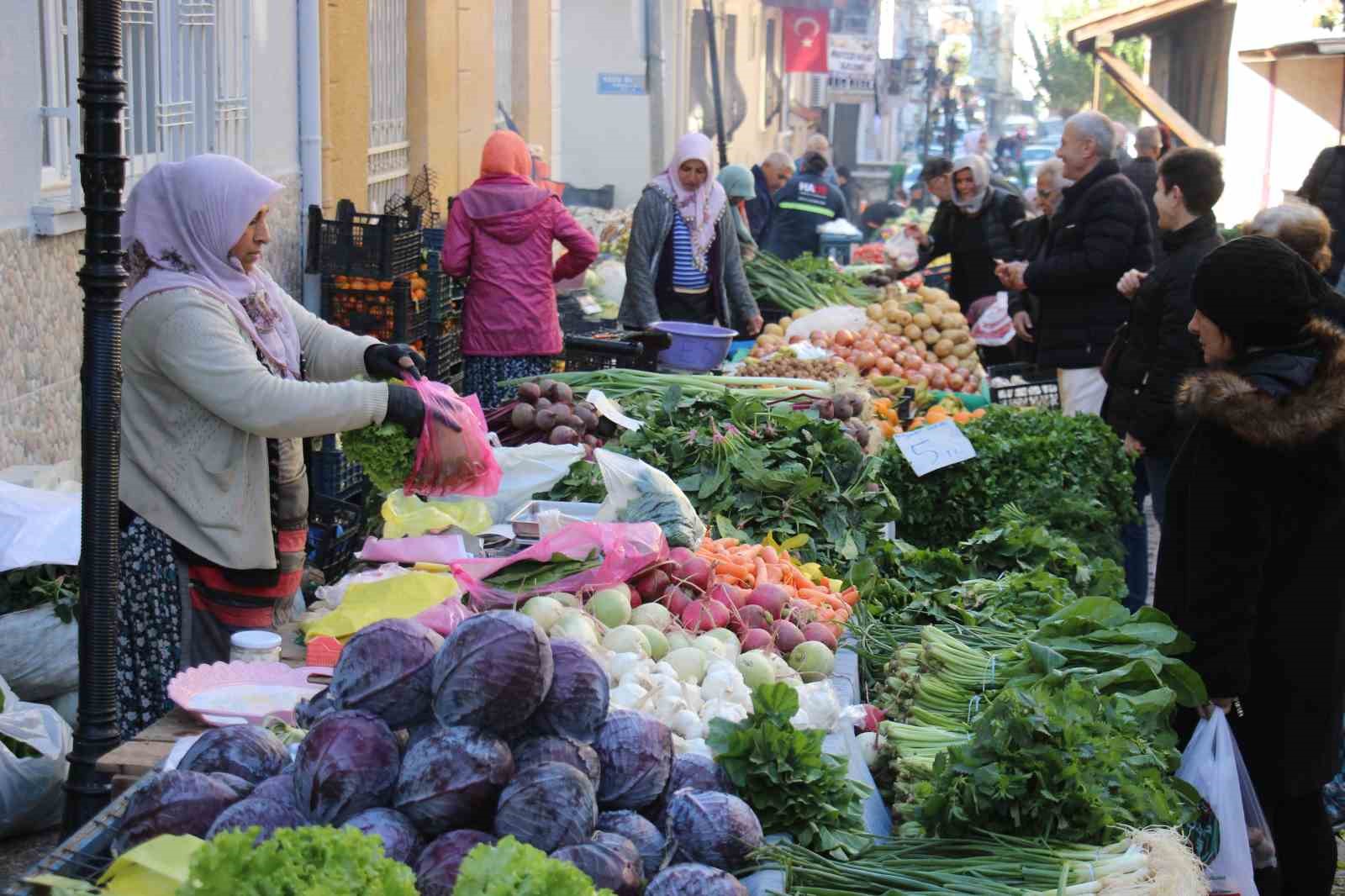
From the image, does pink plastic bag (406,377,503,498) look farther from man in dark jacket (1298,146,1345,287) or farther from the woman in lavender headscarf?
man in dark jacket (1298,146,1345,287)

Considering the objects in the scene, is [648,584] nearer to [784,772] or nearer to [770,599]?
[770,599]

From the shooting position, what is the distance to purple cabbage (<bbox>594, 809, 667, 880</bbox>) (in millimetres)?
2404

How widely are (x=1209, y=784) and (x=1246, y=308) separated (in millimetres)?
1126

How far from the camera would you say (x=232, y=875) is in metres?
1.87

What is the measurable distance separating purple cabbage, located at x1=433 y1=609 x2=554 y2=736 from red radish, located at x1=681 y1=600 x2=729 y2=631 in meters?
1.58

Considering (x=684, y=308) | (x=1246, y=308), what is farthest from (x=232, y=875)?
(x=684, y=308)

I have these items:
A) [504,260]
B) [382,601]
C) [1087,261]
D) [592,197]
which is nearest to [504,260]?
[504,260]

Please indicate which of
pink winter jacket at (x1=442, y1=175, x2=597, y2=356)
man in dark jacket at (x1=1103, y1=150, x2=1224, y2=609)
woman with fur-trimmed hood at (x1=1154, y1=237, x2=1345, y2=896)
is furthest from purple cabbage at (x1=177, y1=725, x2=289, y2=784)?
pink winter jacket at (x1=442, y1=175, x2=597, y2=356)

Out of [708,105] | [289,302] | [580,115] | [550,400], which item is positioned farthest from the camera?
[708,105]

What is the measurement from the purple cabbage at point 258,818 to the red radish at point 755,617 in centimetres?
195

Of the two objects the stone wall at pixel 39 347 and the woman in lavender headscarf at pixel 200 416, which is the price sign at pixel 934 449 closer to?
the woman in lavender headscarf at pixel 200 416

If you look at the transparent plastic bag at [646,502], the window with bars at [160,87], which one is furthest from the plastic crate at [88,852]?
the window with bars at [160,87]

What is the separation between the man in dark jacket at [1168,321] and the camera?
20.1ft

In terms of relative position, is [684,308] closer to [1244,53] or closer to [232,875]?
[232,875]
